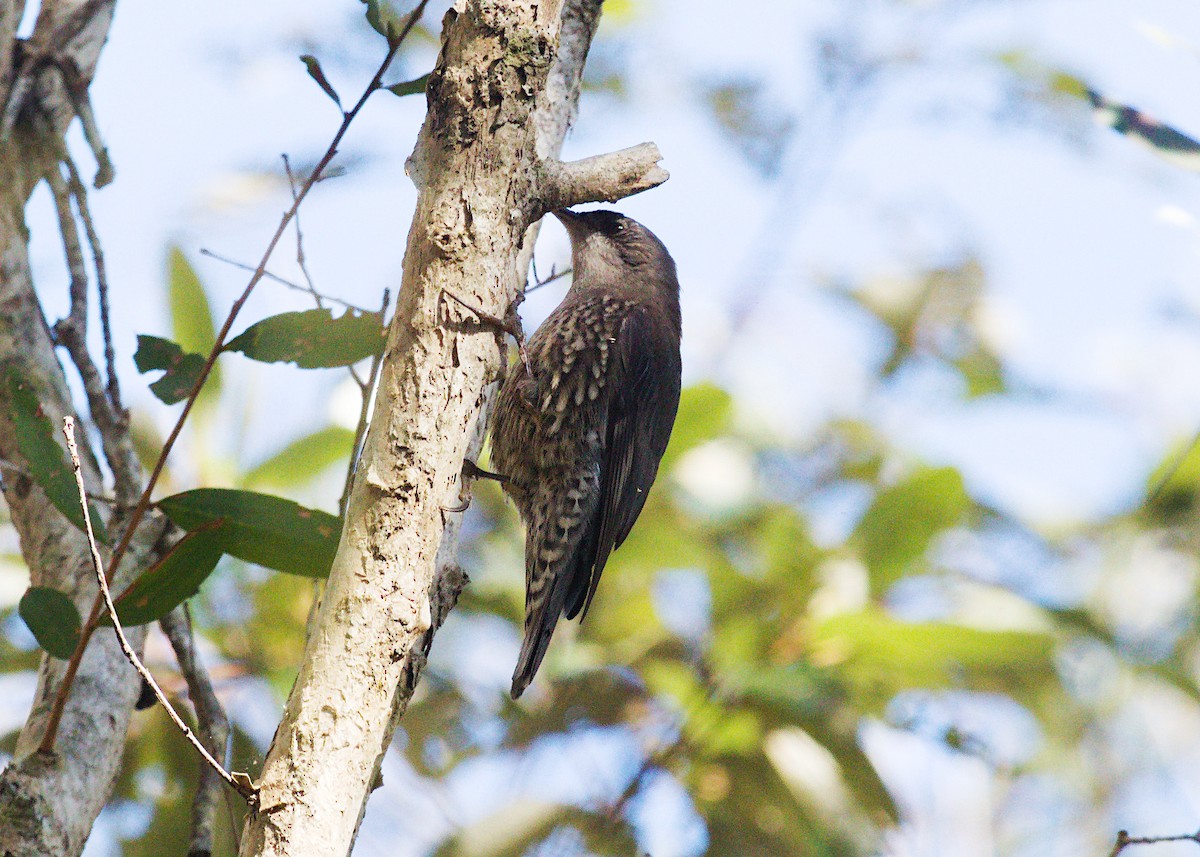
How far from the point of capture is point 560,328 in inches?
131

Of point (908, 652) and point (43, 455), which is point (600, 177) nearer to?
point (43, 455)

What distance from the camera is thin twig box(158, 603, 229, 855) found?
2.10 meters

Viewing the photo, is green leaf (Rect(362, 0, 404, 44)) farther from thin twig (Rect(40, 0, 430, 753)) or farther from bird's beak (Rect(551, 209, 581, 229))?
bird's beak (Rect(551, 209, 581, 229))

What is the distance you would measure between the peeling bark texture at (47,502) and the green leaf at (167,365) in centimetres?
28

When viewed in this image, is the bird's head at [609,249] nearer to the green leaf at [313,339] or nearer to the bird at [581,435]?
the bird at [581,435]

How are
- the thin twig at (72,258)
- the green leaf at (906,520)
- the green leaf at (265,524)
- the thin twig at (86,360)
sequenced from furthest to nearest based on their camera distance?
the green leaf at (906,520)
the thin twig at (72,258)
the thin twig at (86,360)
the green leaf at (265,524)

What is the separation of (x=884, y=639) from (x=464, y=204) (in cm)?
249

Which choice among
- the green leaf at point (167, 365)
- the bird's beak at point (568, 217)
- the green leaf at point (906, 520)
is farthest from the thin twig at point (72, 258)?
the green leaf at point (906, 520)

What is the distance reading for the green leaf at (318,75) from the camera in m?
1.83

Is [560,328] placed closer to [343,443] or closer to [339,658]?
[343,443]

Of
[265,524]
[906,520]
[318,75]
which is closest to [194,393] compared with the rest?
[265,524]

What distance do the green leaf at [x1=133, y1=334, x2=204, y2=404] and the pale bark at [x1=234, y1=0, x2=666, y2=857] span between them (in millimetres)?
699

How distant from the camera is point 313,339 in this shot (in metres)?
1.98

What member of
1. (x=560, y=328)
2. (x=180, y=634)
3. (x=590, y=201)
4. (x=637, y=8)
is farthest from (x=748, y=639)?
(x=637, y=8)
